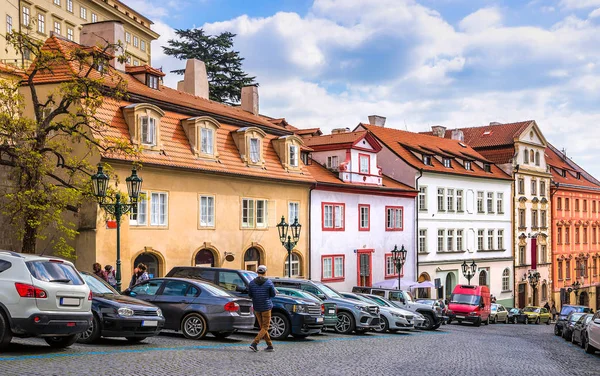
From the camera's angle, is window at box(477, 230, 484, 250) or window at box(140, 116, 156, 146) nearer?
window at box(140, 116, 156, 146)

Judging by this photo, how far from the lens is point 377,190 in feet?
Answer: 154

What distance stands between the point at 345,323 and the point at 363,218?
21.1 metres

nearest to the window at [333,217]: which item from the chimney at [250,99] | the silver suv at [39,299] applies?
the chimney at [250,99]

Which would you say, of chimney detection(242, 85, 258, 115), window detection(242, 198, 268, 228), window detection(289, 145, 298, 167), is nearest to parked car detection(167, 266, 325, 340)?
window detection(242, 198, 268, 228)

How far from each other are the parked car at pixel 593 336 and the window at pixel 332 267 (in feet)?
64.8

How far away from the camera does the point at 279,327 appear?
68.9ft

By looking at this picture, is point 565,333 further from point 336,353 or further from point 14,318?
point 14,318

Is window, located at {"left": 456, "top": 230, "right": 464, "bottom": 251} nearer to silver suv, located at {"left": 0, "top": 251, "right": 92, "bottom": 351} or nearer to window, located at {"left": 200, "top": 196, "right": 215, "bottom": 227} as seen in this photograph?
window, located at {"left": 200, "top": 196, "right": 215, "bottom": 227}

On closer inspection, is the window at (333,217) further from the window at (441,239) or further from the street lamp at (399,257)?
the window at (441,239)

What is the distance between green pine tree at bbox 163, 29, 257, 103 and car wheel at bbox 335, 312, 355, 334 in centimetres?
3743

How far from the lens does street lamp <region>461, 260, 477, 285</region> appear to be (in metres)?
53.7

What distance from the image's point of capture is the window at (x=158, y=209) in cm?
3163

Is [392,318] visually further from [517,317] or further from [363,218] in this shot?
[517,317]

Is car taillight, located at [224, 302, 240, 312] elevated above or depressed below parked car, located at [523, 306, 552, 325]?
above
